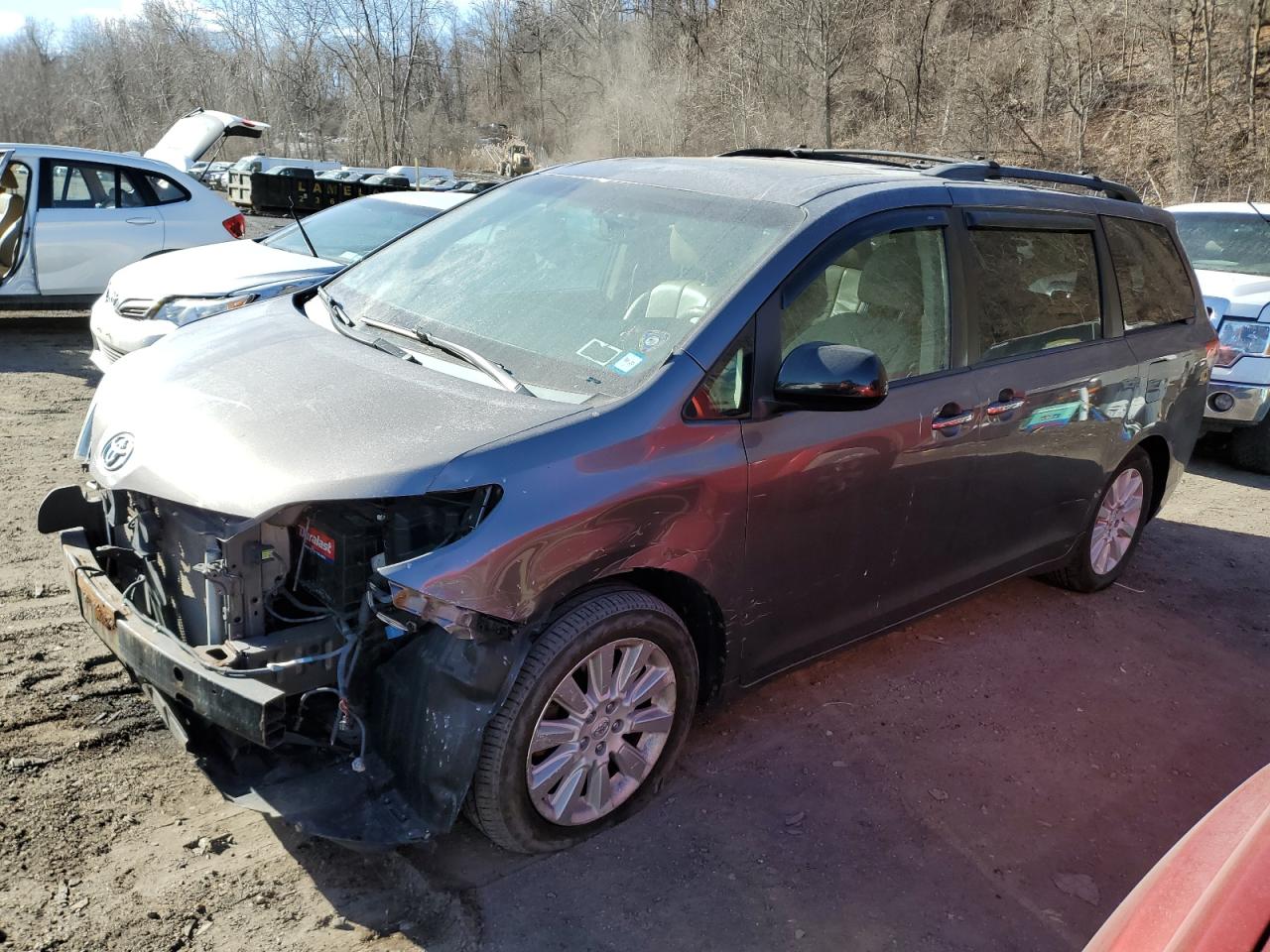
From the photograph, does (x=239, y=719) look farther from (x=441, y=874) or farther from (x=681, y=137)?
(x=681, y=137)

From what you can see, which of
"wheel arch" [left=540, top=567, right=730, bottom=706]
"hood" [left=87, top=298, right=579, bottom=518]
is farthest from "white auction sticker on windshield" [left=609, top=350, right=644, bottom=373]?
"wheel arch" [left=540, top=567, right=730, bottom=706]

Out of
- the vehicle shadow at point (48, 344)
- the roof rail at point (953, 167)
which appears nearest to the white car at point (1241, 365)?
the roof rail at point (953, 167)

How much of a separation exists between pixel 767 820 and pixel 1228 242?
780 centimetres

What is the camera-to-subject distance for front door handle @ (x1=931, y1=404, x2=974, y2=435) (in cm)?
362

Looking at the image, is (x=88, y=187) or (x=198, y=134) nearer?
(x=88, y=187)

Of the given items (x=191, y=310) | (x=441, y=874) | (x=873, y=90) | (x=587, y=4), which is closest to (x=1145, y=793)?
(x=441, y=874)

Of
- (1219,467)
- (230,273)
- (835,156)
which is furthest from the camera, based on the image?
(1219,467)

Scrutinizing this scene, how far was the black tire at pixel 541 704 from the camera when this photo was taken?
2717 millimetres

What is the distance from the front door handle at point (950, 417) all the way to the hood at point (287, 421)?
1435mm

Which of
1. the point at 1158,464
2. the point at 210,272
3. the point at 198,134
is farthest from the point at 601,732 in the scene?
the point at 198,134

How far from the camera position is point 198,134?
12680 millimetres

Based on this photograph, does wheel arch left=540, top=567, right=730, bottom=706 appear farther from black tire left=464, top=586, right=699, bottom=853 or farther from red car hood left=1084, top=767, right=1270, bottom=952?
red car hood left=1084, top=767, right=1270, bottom=952

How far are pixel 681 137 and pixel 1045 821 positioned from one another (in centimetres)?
3600

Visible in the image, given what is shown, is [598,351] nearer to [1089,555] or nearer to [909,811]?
[909,811]
